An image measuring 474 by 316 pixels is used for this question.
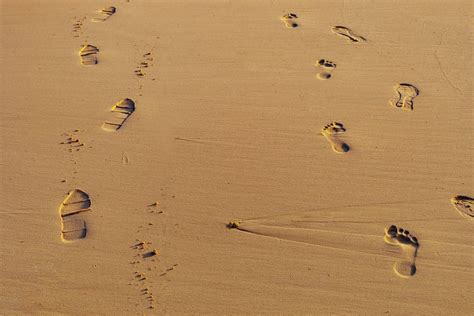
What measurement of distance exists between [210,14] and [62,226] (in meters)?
3.54

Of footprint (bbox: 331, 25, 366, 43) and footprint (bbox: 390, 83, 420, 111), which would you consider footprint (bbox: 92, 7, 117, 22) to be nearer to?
footprint (bbox: 331, 25, 366, 43)

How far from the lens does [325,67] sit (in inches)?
195

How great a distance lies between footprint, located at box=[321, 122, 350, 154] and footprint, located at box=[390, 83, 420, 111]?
0.67m

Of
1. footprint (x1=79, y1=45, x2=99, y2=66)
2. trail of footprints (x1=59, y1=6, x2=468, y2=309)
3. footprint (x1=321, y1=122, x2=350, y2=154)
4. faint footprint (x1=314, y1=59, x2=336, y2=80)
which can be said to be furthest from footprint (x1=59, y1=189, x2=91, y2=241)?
faint footprint (x1=314, y1=59, x2=336, y2=80)

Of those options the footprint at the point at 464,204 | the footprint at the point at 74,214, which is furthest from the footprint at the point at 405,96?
the footprint at the point at 74,214

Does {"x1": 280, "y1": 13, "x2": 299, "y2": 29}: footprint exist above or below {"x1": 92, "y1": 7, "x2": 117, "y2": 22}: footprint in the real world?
above

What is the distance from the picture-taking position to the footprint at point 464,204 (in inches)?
141

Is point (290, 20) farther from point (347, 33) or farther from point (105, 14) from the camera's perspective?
point (105, 14)

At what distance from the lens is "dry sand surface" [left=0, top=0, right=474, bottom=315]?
322cm

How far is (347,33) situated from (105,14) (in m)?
3.12

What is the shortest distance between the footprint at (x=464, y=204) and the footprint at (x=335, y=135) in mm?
974

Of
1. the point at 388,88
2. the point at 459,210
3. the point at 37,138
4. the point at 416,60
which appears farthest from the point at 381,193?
the point at 37,138

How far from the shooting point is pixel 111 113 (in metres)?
4.45

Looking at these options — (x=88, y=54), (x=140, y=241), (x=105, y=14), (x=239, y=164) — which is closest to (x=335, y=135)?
(x=239, y=164)
